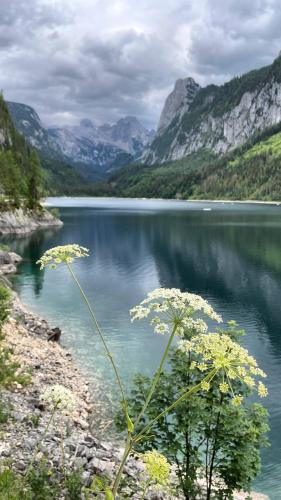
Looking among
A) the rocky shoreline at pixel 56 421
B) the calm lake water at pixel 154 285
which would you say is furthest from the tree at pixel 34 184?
the rocky shoreline at pixel 56 421

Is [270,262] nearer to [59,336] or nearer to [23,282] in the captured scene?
[23,282]

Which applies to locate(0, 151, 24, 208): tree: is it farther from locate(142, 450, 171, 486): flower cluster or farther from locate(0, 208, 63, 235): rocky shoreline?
locate(142, 450, 171, 486): flower cluster

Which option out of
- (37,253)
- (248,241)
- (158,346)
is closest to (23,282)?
(37,253)

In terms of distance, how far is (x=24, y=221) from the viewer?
144750 millimetres

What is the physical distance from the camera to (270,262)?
86062mm

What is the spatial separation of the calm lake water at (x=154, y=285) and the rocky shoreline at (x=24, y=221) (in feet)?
34.6

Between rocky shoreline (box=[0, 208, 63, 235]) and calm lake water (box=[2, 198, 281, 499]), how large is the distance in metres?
10.6

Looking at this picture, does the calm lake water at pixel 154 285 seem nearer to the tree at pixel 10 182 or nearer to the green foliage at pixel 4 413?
the green foliage at pixel 4 413

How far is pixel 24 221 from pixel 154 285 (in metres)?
89.3

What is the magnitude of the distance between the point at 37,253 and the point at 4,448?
272ft

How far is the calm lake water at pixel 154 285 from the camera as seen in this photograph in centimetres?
3669

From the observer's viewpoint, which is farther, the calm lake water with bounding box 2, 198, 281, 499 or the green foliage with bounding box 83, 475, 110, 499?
the calm lake water with bounding box 2, 198, 281, 499

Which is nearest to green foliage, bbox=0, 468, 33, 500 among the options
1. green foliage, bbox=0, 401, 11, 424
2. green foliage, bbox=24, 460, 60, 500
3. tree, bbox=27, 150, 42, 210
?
green foliage, bbox=24, 460, 60, 500

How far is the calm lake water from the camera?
36.7m
